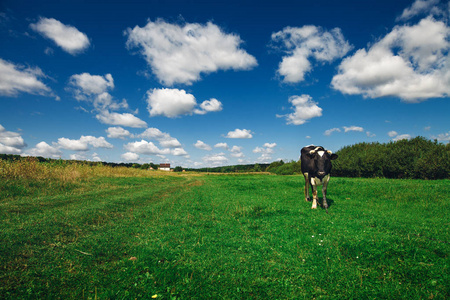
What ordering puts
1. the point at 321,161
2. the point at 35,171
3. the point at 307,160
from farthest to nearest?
the point at 35,171 < the point at 307,160 < the point at 321,161

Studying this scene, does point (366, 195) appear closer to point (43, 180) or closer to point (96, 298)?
point (96, 298)

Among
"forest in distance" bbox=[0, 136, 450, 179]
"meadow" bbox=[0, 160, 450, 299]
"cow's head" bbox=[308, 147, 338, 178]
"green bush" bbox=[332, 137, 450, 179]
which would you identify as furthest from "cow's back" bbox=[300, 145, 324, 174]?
"green bush" bbox=[332, 137, 450, 179]

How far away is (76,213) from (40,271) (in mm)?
6021

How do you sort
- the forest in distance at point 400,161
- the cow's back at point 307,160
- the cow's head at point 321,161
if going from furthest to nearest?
the forest in distance at point 400,161, the cow's back at point 307,160, the cow's head at point 321,161

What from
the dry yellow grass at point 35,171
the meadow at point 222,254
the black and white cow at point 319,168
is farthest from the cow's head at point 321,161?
the dry yellow grass at point 35,171

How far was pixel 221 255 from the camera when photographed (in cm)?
640

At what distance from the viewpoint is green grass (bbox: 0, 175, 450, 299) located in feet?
15.3

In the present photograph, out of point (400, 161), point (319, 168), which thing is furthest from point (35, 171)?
point (400, 161)

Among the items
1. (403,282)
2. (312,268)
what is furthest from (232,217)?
(403,282)

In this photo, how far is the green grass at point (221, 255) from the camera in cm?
467

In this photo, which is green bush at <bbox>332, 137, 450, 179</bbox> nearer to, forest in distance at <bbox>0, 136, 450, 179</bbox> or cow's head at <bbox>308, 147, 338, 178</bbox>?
forest in distance at <bbox>0, 136, 450, 179</bbox>

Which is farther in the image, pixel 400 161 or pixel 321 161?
pixel 400 161

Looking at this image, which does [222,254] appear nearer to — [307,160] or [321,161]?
[321,161]

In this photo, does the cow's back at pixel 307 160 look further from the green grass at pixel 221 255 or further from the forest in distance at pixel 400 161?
the forest in distance at pixel 400 161
